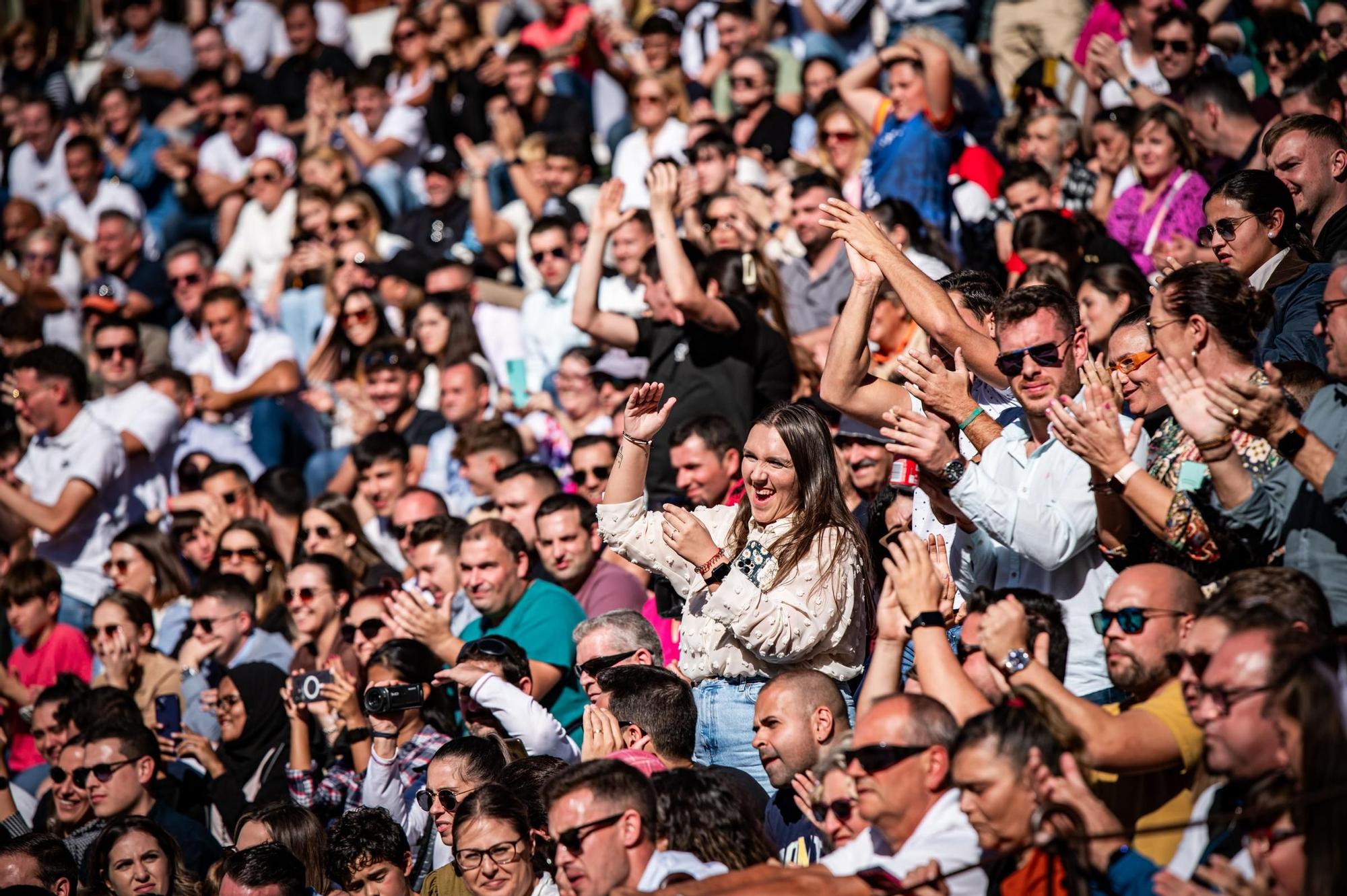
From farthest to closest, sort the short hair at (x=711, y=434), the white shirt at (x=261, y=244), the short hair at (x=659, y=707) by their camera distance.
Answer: the white shirt at (x=261, y=244)
the short hair at (x=711, y=434)
the short hair at (x=659, y=707)

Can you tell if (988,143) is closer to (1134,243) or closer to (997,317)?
(1134,243)

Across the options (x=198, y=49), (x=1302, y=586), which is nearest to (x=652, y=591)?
(x=1302, y=586)

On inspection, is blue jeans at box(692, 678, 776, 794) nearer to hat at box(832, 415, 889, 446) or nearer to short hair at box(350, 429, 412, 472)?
hat at box(832, 415, 889, 446)

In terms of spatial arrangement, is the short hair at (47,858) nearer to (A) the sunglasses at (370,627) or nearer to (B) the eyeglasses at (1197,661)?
(A) the sunglasses at (370,627)

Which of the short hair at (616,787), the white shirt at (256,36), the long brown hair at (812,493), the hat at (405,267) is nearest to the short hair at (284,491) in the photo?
the hat at (405,267)

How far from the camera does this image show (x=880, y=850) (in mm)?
4211

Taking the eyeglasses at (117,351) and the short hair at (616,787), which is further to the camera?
the eyeglasses at (117,351)

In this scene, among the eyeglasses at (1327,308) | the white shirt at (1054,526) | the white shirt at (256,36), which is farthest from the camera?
the white shirt at (256,36)

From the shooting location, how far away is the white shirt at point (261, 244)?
12.7 m

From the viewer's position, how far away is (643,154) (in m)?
11.4

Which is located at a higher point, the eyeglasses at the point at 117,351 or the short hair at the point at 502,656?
the short hair at the point at 502,656

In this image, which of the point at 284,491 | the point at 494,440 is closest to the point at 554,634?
the point at 494,440

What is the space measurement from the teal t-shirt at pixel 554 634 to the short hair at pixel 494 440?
1.75 m

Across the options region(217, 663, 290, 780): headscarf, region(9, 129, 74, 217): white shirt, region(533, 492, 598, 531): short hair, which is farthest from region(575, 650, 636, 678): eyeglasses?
region(9, 129, 74, 217): white shirt
